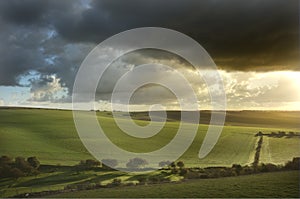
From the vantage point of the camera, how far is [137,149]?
26.5 m

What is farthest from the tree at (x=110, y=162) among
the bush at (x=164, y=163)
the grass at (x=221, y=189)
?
the grass at (x=221, y=189)

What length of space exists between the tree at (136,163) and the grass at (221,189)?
16.5 ft

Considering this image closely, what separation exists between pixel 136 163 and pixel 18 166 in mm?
7578

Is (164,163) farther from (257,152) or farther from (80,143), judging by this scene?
(80,143)

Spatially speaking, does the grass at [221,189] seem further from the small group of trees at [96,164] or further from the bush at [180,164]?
the small group of trees at [96,164]

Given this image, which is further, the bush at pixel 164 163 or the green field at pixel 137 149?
the bush at pixel 164 163

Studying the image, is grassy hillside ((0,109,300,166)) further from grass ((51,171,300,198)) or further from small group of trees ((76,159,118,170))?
grass ((51,171,300,198))

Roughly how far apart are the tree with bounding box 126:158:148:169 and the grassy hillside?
2.46 meters

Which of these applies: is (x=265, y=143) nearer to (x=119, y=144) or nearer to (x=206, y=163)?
(x=206, y=163)

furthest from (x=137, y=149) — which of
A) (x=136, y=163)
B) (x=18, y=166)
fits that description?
(x=18, y=166)

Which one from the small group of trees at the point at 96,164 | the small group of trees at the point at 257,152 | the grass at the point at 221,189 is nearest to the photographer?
the grass at the point at 221,189

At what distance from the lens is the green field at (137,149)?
1617cm

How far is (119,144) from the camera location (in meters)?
27.8

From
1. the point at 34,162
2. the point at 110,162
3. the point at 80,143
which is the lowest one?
the point at 34,162
